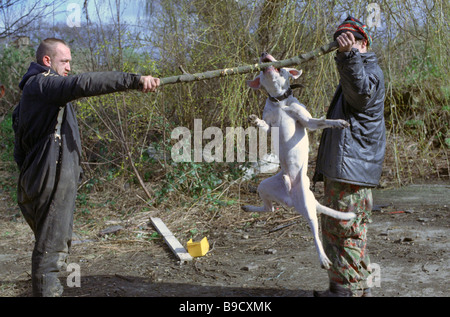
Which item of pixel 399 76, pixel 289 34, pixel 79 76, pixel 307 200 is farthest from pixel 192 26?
pixel 307 200

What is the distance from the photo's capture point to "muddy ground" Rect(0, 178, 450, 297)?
4336 millimetres

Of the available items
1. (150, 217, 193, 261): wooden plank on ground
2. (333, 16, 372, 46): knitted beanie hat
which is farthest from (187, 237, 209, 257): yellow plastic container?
(333, 16, 372, 46): knitted beanie hat

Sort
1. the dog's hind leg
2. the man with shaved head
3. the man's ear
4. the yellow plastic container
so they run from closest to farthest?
the dog's hind leg → the man with shaved head → the man's ear → the yellow plastic container

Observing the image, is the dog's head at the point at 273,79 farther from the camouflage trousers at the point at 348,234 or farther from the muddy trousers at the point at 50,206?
the muddy trousers at the point at 50,206

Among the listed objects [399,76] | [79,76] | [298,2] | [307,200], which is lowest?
[307,200]

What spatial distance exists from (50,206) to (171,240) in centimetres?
224

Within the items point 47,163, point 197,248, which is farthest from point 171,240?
point 47,163

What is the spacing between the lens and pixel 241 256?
5.22 m

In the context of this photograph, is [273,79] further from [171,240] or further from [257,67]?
[171,240]

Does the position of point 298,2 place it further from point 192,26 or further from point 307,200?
point 307,200

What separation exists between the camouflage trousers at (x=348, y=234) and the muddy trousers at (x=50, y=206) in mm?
1962

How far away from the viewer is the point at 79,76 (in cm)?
325

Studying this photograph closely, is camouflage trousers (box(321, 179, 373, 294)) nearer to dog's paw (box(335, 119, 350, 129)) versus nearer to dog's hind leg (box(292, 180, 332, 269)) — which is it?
dog's hind leg (box(292, 180, 332, 269))
